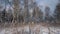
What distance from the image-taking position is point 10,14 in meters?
2.38

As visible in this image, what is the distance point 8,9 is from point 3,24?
29 cm

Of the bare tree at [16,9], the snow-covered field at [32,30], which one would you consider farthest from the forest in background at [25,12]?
the snow-covered field at [32,30]

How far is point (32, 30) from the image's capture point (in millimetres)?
2152

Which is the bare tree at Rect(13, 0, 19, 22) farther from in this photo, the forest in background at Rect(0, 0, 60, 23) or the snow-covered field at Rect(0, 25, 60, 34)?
the snow-covered field at Rect(0, 25, 60, 34)

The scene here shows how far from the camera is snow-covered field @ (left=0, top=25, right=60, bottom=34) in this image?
2.11 metres

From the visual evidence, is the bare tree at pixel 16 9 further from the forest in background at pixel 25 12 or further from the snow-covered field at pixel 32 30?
the snow-covered field at pixel 32 30

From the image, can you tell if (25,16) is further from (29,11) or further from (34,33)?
(34,33)

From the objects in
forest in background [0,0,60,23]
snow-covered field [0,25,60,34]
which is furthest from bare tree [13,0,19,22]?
snow-covered field [0,25,60,34]

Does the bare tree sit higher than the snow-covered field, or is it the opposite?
the bare tree

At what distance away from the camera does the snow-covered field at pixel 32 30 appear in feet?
6.91

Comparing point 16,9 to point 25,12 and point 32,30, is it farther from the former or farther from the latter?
point 32,30

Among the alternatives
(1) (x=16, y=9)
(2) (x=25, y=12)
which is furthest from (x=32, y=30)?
(1) (x=16, y=9)

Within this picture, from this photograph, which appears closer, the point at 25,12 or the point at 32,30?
the point at 32,30

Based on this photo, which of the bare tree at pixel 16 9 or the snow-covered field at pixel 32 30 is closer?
the snow-covered field at pixel 32 30
